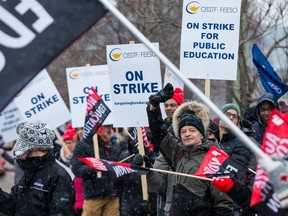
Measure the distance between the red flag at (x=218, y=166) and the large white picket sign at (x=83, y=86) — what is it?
5.85 metres

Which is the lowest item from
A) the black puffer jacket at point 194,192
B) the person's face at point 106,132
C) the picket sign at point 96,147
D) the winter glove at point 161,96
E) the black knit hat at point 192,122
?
the picket sign at point 96,147

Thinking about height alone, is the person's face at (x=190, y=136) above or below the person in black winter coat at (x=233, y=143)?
above

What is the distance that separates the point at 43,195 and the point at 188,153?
1.39 metres

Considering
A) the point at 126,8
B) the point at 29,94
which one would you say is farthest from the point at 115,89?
the point at 126,8

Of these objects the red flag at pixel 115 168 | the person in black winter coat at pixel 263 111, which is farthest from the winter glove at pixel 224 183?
the person in black winter coat at pixel 263 111

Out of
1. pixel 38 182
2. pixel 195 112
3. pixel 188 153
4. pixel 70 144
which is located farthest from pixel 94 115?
pixel 38 182

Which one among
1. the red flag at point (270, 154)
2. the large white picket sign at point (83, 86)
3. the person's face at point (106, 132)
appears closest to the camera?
the red flag at point (270, 154)

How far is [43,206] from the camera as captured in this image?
7.33 m

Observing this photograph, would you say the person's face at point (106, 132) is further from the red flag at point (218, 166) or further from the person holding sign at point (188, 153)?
the red flag at point (218, 166)

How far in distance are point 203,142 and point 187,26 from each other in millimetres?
2513

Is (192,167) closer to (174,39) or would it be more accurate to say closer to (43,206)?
(43,206)

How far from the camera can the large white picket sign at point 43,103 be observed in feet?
43.2

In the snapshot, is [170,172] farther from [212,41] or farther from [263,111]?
[212,41]

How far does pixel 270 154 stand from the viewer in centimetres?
514
